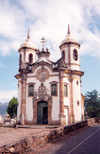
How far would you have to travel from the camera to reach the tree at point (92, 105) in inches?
1825

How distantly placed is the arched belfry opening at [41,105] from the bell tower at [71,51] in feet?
19.1

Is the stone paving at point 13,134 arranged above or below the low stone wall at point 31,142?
below

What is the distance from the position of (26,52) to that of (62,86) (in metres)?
9.74

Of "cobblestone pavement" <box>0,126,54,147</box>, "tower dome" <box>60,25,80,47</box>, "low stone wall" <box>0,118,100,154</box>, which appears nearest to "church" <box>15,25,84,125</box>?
"tower dome" <box>60,25,80,47</box>

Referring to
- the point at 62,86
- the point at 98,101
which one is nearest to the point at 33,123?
the point at 62,86

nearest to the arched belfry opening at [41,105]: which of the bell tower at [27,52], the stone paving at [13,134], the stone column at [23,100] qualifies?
the stone column at [23,100]

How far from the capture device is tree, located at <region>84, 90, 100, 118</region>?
46344 mm

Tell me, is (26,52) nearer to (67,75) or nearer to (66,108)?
(67,75)

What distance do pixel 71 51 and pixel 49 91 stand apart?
7.74 meters

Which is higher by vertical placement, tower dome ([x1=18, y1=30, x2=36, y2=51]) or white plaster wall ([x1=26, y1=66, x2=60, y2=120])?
tower dome ([x1=18, y1=30, x2=36, y2=51])

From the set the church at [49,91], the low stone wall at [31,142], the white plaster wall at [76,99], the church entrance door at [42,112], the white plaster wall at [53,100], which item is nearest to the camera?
the low stone wall at [31,142]

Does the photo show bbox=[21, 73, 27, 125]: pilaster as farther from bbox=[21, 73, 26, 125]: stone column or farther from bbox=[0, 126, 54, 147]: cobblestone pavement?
bbox=[0, 126, 54, 147]: cobblestone pavement

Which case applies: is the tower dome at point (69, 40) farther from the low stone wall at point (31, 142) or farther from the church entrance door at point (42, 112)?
the low stone wall at point (31, 142)

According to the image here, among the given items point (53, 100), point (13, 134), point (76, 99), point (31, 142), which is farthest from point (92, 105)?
point (31, 142)
